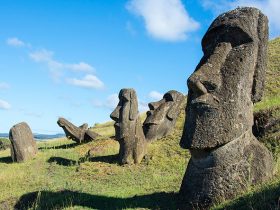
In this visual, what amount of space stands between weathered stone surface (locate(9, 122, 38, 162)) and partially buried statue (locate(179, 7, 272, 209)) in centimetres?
1400

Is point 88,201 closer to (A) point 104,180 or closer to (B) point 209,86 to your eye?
(A) point 104,180

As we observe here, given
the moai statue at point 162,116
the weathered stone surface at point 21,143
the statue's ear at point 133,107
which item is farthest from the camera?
the weathered stone surface at point 21,143

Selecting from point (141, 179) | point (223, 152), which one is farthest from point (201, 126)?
point (141, 179)

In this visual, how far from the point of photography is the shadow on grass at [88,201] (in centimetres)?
1050

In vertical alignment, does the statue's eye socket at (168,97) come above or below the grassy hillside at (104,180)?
above

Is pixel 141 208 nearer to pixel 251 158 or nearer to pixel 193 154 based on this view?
pixel 193 154

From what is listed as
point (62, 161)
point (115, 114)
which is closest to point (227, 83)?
point (115, 114)

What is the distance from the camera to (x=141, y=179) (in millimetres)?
15070

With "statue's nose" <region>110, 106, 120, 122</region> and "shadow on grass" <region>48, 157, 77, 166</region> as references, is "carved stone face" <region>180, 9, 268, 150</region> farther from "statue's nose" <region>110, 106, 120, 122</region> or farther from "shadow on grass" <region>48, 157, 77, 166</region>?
"shadow on grass" <region>48, 157, 77, 166</region>

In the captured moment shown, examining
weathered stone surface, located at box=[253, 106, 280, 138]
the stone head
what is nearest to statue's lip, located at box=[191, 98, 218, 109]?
weathered stone surface, located at box=[253, 106, 280, 138]

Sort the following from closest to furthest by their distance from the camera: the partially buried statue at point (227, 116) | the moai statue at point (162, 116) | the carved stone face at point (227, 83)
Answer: the partially buried statue at point (227, 116), the carved stone face at point (227, 83), the moai statue at point (162, 116)

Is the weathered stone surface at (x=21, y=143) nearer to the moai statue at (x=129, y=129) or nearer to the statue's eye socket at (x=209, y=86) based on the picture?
the moai statue at (x=129, y=129)

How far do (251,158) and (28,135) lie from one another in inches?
636

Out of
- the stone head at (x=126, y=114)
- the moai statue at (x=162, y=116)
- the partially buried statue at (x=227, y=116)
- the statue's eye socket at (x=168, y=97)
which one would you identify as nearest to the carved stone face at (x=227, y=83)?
the partially buried statue at (x=227, y=116)
